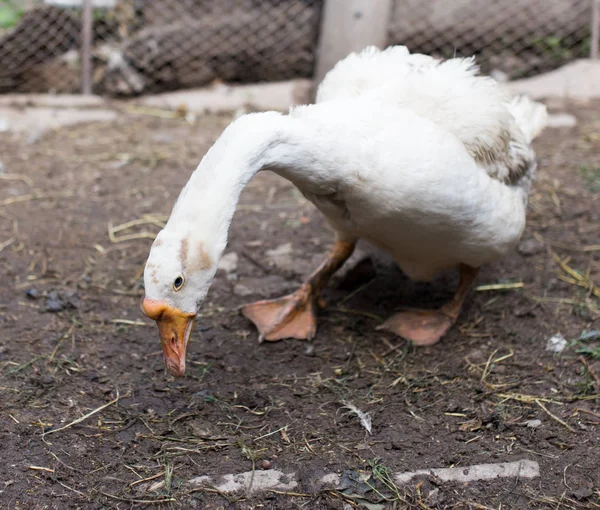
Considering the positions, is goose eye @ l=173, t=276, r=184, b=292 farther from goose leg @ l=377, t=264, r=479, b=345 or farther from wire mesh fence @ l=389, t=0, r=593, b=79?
wire mesh fence @ l=389, t=0, r=593, b=79

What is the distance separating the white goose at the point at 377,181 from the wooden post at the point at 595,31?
3.72 m

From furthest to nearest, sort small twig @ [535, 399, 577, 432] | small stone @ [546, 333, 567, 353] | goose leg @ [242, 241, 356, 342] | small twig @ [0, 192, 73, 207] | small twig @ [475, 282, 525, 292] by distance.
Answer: small twig @ [0, 192, 73, 207] → small twig @ [475, 282, 525, 292] → goose leg @ [242, 241, 356, 342] → small stone @ [546, 333, 567, 353] → small twig @ [535, 399, 577, 432]

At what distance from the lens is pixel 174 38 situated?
7.31 metres

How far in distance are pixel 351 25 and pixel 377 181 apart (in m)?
4.22

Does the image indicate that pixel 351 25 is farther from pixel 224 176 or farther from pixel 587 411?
pixel 587 411

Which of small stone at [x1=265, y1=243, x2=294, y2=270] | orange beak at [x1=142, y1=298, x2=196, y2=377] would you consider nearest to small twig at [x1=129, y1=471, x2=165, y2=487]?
orange beak at [x1=142, y1=298, x2=196, y2=377]

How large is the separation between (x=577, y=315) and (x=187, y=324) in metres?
2.35

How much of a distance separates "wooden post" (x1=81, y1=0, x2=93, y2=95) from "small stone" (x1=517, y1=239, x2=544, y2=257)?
4.77m

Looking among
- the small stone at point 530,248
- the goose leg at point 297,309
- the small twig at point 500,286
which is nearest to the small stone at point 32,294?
the goose leg at point 297,309

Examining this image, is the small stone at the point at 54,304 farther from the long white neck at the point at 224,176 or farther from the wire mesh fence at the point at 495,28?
the wire mesh fence at the point at 495,28

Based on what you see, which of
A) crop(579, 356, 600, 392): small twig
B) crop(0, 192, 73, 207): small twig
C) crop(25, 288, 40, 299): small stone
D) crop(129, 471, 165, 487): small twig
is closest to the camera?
crop(129, 471, 165, 487): small twig

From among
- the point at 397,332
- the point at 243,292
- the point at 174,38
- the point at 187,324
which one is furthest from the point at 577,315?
the point at 174,38

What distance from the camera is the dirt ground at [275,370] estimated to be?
2.95 metres

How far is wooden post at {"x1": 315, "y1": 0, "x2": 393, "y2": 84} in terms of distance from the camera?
6.98 metres
